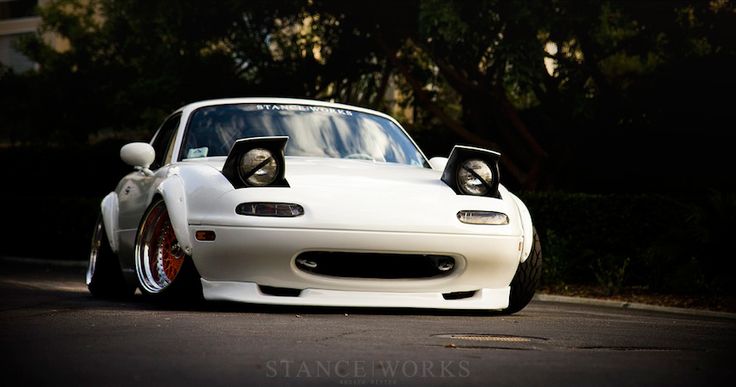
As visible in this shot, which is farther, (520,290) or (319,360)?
(520,290)

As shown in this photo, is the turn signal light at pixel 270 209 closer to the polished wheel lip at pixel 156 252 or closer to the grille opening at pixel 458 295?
the polished wheel lip at pixel 156 252

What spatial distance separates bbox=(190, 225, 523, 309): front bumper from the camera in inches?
307

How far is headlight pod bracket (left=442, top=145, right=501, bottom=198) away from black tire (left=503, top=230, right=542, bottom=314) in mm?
523

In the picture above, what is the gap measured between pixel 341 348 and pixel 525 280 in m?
2.66

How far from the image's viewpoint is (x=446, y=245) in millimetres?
7965

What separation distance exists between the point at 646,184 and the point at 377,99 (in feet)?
18.7

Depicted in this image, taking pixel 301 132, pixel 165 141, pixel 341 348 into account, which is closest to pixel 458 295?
pixel 301 132

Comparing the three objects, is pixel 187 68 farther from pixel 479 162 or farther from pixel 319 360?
pixel 319 360

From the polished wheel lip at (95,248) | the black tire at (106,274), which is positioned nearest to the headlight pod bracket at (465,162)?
the black tire at (106,274)

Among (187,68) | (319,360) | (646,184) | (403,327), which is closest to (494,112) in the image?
(646,184)

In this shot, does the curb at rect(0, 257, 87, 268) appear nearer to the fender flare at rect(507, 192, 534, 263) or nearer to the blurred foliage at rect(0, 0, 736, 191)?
the blurred foliage at rect(0, 0, 736, 191)

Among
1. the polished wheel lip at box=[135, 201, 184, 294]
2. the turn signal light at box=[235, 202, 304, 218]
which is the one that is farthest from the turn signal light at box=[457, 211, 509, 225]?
the polished wheel lip at box=[135, 201, 184, 294]

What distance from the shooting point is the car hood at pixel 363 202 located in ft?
25.7

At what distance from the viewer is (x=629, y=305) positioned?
13055 mm
